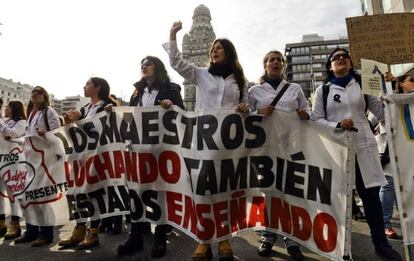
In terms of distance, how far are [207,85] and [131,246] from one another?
190 centimetres

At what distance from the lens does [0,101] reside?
5020 mm

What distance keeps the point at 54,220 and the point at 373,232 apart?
353 cm

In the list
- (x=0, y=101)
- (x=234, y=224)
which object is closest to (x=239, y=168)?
(x=234, y=224)

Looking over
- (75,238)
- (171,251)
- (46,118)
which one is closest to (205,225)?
(171,251)

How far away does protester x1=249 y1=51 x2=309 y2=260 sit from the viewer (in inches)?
136

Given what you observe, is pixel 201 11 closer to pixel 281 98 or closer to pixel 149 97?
pixel 149 97

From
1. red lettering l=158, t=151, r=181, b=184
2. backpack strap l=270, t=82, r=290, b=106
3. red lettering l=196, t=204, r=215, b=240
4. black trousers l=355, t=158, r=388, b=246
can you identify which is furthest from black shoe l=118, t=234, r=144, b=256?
black trousers l=355, t=158, r=388, b=246

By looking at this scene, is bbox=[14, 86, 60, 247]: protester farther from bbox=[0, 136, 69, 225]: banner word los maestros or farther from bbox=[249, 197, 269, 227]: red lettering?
bbox=[249, 197, 269, 227]: red lettering

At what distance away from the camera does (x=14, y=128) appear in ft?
15.7

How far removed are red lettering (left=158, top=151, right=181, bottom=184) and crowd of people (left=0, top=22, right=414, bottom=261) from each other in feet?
1.79

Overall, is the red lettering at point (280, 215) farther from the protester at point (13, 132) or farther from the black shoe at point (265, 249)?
the protester at point (13, 132)

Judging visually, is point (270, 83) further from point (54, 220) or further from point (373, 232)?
point (54, 220)

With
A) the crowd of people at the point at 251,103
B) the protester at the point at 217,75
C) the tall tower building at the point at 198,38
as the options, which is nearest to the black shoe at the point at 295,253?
the crowd of people at the point at 251,103

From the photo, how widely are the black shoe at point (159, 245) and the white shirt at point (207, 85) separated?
136 centimetres
